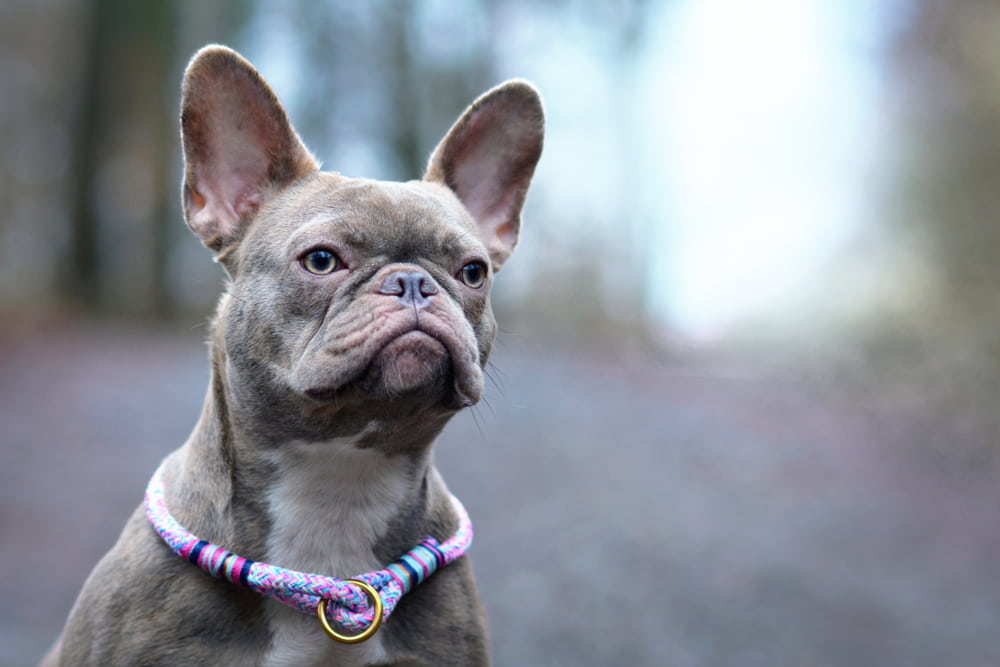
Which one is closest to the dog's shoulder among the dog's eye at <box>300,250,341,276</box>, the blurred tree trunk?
the dog's eye at <box>300,250,341,276</box>

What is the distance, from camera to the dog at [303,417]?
9.43 ft

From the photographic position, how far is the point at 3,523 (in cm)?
794

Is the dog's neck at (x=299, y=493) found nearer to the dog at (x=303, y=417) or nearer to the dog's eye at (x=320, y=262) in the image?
the dog at (x=303, y=417)

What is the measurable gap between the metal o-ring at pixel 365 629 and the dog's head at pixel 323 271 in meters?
0.53

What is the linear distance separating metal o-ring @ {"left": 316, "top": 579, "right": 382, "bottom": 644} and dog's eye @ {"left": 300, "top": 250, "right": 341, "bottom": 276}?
100 centimetres

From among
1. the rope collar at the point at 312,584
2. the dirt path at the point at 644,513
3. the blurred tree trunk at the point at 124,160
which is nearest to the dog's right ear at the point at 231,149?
the rope collar at the point at 312,584

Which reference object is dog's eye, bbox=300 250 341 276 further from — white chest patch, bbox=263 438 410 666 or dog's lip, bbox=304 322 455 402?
white chest patch, bbox=263 438 410 666

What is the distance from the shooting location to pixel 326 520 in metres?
3.14

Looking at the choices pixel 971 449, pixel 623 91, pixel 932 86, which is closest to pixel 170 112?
pixel 623 91

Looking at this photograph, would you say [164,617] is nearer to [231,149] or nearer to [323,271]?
[323,271]

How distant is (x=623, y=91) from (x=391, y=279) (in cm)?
1569

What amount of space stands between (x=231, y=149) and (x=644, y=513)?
6225mm

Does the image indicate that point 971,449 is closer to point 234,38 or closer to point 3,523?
point 3,523

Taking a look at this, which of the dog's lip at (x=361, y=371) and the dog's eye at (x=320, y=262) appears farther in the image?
the dog's eye at (x=320, y=262)
